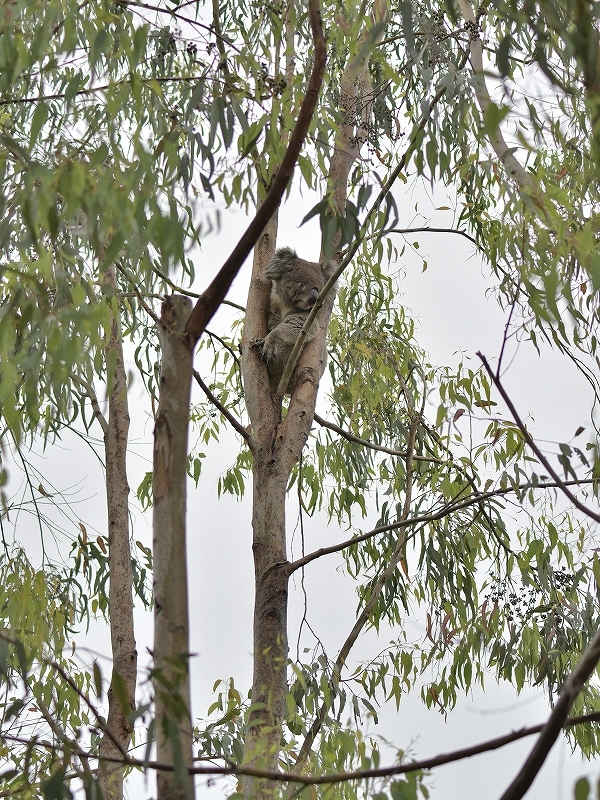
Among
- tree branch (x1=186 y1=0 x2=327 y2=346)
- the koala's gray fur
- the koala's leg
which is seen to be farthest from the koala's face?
tree branch (x1=186 y1=0 x2=327 y2=346)

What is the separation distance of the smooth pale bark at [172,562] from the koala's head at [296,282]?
2.48m

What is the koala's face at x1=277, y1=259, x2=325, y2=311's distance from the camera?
3.96 m

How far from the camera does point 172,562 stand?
1347 mm

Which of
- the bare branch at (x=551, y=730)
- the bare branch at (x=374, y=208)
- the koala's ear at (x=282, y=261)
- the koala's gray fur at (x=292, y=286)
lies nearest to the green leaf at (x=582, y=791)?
the bare branch at (x=551, y=730)

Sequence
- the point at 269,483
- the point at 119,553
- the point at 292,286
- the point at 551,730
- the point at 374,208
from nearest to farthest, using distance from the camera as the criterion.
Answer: the point at 551,730, the point at 374,208, the point at 269,483, the point at 119,553, the point at 292,286

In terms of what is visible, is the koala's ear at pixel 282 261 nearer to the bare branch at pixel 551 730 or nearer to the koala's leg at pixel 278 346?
the koala's leg at pixel 278 346

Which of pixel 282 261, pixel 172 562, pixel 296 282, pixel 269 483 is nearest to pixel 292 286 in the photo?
pixel 296 282

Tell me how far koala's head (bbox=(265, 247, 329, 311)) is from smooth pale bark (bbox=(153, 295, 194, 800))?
97.6 inches

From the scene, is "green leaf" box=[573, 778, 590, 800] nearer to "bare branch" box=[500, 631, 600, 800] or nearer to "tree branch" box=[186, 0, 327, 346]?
"bare branch" box=[500, 631, 600, 800]

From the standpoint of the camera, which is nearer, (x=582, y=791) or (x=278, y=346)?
(x=582, y=791)

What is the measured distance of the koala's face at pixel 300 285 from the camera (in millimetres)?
3955

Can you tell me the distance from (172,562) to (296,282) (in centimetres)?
277

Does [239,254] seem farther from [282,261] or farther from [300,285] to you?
[282,261]

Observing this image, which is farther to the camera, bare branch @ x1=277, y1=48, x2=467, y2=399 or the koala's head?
the koala's head
